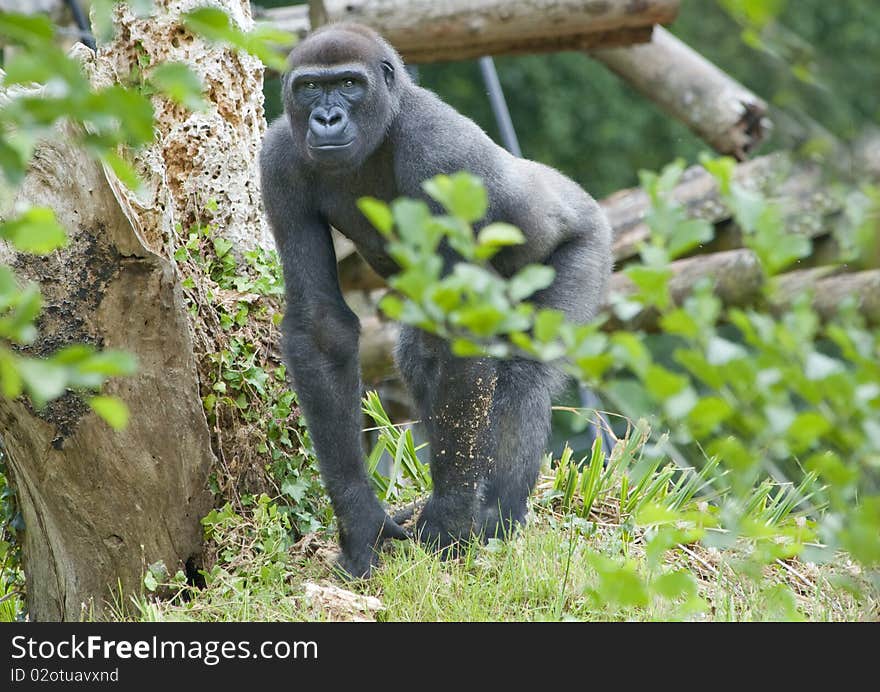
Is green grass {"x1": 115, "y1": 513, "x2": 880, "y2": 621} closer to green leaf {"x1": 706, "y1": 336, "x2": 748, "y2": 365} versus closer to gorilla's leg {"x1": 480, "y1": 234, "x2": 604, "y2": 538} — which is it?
gorilla's leg {"x1": 480, "y1": 234, "x2": 604, "y2": 538}

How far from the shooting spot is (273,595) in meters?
3.18

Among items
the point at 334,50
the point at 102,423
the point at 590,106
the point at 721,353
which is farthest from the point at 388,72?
the point at 590,106

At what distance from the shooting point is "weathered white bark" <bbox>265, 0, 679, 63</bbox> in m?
5.70

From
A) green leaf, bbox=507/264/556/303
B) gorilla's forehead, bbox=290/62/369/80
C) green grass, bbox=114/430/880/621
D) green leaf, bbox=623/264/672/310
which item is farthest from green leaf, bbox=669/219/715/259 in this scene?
gorilla's forehead, bbox=290/62/369/80

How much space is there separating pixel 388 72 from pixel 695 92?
3473 millimetres

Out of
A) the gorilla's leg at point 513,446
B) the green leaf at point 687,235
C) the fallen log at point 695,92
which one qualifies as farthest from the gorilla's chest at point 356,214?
the fallen log at point 695,92

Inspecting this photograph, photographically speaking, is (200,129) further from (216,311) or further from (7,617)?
(7,617)

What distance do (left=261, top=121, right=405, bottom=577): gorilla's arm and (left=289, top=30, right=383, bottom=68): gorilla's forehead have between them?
0.29 metres

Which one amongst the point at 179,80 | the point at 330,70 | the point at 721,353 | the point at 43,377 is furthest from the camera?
the point at 330,70

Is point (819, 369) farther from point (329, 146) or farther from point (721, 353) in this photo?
point (329, 146)

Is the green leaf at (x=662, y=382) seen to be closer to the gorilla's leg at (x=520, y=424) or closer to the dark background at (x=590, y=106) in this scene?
the gorilla's leg at (x=520, y=424)

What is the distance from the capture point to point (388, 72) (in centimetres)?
347
